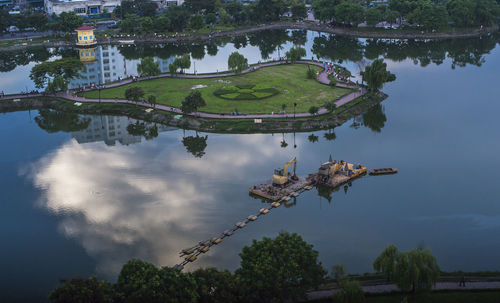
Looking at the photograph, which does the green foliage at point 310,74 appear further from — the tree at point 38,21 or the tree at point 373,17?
the tree at point 38,21

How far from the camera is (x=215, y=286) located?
2980 cm

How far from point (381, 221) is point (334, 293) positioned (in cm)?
1191

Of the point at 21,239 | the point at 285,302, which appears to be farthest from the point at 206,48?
the point at 285,302

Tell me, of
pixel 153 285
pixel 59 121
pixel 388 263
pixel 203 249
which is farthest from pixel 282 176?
pixel 59 121

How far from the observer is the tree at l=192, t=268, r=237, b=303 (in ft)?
95.6

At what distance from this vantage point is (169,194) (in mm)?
46500

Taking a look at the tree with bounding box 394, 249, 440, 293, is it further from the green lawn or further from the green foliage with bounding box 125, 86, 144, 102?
the green foliage with bounding box 125, 86, 144, 102

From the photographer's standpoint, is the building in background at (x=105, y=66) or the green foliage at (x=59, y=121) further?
the building in background at (x=105, y=66)

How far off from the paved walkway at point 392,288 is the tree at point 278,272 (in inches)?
69.7

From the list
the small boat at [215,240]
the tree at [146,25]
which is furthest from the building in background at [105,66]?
the small boat at [215,240]

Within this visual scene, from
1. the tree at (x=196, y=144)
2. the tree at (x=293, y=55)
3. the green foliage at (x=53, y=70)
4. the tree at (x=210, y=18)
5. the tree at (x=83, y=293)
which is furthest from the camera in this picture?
the tree at (x=210, y=18)

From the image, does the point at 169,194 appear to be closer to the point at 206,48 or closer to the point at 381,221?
the point at 381,221

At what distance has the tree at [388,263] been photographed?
3128cm

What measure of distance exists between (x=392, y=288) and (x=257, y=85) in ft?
159
